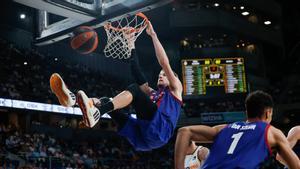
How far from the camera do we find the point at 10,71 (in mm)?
18250

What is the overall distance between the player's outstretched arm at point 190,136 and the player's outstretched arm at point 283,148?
36 cm

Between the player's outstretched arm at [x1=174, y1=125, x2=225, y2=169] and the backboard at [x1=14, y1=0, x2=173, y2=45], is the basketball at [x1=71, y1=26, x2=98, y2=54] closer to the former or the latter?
the backboard at [x1=14, y1=0, x2=173, y2=45]

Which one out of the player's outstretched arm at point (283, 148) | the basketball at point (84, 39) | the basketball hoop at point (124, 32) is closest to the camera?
the player's outstretched arm at point (283, 148)

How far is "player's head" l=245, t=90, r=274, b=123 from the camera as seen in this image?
3232mm


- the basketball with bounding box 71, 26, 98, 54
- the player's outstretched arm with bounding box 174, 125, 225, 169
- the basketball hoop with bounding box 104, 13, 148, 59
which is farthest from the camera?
the basketball with bounding box 71, 26, 98, 54

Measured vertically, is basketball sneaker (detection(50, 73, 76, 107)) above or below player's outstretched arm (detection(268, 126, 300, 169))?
above

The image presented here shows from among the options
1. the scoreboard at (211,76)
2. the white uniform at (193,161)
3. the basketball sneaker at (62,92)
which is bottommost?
the white uniform at (193,161)

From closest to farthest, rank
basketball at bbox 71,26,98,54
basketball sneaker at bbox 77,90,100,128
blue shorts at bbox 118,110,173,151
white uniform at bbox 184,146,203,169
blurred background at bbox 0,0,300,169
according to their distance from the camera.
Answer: basketball sneaker at bbox 77,90,100,128, blue shorts at bbox 118,110,173,151, white uniform at bbox 184,146,203,169, basketball at bbox 71,26,98,54, blurred background at bbox 0,0,300,169

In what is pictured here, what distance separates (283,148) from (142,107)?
2.90m

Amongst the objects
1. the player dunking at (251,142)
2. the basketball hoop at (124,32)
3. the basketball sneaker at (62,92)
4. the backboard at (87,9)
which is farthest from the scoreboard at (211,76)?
the player dunking at (251,142)

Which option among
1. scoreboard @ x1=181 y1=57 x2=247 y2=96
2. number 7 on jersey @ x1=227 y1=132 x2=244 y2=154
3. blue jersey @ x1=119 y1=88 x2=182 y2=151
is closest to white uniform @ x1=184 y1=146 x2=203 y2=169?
blue jersey @ x1=119 y1=88 x2=182 y2=151

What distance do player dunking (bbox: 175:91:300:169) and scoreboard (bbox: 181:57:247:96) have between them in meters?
16.4

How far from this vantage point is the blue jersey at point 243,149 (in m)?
3.19

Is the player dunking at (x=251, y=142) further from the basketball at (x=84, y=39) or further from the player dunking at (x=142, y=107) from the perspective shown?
the basketball at (x=84, y=39)
